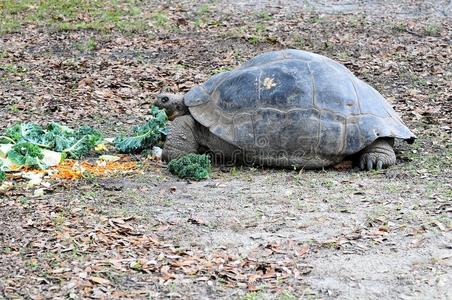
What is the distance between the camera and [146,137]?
8.26m

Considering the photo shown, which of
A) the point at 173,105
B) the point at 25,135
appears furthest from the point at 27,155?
the point at 173,105

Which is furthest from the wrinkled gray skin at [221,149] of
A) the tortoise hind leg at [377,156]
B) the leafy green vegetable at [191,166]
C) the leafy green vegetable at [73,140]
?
the leafy green vegetable at [73,140]

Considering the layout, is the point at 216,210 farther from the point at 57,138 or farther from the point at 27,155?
the point at 57,138

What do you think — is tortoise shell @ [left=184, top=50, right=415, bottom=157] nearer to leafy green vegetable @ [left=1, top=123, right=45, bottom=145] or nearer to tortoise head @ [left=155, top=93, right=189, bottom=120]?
tortoise head @ [left=155, top=93, right=189, bottom=120]

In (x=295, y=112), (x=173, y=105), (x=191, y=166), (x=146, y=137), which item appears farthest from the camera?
(x=173, y=105)

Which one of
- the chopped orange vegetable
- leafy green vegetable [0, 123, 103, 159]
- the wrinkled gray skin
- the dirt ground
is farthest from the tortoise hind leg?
leafy green vegetable [0, 123, 103, 159]

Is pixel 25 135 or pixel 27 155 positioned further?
pixel 25 135

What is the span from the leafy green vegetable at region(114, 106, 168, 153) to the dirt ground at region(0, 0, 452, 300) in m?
0.17

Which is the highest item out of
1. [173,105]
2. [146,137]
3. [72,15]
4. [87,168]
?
[72,15]

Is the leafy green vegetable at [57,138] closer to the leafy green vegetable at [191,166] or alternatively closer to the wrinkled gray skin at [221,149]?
the wrinkled gray skin at [221,149]

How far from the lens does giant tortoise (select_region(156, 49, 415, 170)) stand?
764 centimetres

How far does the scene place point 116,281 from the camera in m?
5.04

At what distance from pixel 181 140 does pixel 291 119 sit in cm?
115

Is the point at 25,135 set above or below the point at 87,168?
above
